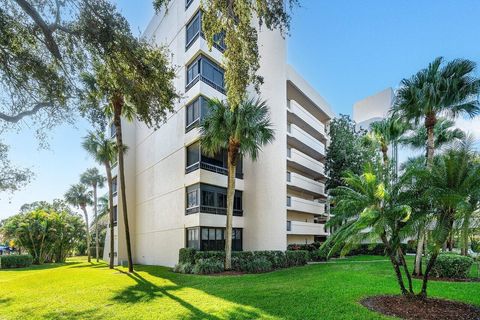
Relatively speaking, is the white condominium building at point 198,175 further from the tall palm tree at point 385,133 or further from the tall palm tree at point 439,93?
the tall palm tree at point 439,93

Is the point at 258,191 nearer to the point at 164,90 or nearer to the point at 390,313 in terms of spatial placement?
the point at 164,90

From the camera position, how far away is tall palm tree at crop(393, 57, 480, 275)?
15336 mm

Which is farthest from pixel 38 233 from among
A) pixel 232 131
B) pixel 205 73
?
pixel 232 131

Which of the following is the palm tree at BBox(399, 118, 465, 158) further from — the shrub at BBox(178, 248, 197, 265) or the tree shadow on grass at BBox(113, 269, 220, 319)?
the tree shadow on grass at BBox(113, 269, 220, 319)

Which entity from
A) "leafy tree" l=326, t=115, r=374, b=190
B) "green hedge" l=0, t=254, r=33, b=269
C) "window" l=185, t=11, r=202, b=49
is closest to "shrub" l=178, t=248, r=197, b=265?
"window" l=185, t=11, r=202, b=49

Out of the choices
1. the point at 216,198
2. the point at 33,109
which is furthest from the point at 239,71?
the point at 216,198

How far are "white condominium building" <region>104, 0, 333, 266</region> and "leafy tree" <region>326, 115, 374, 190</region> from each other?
670 cm

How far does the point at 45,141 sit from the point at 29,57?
11.4ft

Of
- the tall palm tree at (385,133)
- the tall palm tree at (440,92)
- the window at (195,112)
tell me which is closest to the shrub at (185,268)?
the window at (195,112)

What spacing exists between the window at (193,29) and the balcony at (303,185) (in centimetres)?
1457

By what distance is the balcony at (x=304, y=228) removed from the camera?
28.4 metres

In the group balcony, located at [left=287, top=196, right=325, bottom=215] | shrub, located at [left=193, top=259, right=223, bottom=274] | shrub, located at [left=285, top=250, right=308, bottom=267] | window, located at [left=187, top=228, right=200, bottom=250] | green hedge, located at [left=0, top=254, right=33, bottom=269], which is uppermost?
balcony, located at [left=287, top=196, right=325, bottom=215]

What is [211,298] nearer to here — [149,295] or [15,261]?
[149,295]

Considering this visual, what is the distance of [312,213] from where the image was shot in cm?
3309
